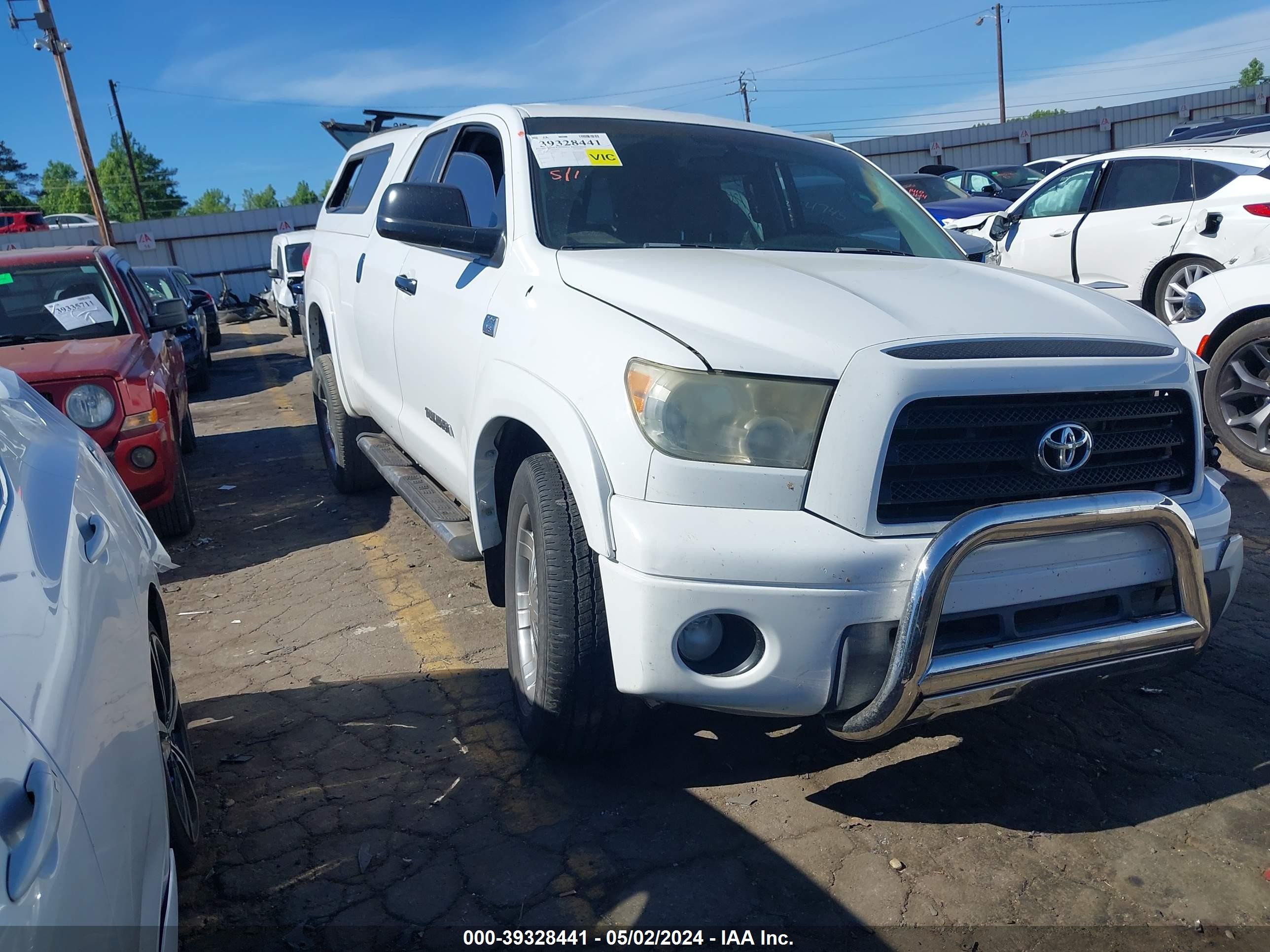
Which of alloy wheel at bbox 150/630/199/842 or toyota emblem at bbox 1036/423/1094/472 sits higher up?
toyota emblem at bbox 1036/423/1094/472

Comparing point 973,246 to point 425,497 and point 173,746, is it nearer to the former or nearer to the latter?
point 425,497

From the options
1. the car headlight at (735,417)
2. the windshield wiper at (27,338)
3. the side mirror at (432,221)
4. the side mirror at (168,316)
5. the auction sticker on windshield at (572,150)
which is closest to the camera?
the car headlight at (735,417)

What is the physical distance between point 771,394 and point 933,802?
4.28 feet

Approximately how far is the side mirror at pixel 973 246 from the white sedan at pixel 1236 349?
238 centimetres

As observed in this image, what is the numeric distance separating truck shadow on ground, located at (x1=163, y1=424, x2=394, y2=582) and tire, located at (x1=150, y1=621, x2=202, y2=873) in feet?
9.19

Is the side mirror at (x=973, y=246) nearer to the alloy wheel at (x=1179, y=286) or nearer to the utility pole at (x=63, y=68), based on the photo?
the alloy wheel at (x=1179, y=286)

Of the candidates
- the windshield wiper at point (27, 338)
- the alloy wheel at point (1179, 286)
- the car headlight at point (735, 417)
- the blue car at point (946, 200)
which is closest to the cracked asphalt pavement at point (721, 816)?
the car headlight at point (735, 417)

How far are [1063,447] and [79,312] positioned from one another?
5.96m

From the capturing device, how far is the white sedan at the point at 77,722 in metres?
1.21

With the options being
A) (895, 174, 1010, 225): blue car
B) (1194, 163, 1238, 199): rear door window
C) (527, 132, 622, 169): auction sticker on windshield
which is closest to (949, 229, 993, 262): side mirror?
(527, 132, 622, 169): auction sticker on windshield

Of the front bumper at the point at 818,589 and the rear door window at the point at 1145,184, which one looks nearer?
the front bumper at the point at 818,589

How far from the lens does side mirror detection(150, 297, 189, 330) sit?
6445mm

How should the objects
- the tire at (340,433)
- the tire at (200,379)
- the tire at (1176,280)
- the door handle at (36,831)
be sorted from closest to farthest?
the door handle at (36,831) → the tire at (340,433) → the tire at (1176,280) → the tire at (200,379)

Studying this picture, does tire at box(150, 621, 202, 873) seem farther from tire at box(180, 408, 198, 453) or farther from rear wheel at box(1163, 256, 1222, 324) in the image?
Result: rear wheel at box(1163, 256, 1222, 324)
